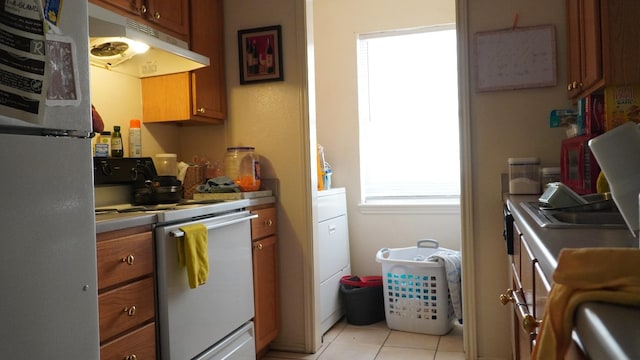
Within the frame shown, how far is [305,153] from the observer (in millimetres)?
2861

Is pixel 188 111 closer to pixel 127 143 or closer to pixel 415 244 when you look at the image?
pixel 127 143

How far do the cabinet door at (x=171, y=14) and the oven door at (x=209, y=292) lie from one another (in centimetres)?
102

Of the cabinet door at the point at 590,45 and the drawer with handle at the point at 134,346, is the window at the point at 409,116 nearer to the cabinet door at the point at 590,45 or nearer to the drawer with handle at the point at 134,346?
the cabinet door at the point at 590,45

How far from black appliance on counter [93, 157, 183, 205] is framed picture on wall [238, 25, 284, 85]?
772 mm

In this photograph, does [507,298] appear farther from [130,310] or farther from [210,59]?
[210,59]

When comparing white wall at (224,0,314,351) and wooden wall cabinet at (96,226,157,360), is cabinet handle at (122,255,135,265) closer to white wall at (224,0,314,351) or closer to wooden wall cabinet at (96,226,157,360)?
wooden wall cabinet at (96,226,157,360)

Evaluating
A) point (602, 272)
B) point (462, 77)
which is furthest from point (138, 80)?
point (602, 272)

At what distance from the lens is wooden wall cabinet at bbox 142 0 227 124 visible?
2.72 m

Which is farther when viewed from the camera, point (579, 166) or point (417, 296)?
point (417, 296)

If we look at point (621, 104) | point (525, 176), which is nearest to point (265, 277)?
point (525, 176)

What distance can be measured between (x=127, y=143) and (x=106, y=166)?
0.29m

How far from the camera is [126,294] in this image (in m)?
1.67

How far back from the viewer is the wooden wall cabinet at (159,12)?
7.25 ft

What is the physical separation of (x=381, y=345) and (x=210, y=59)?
195 cm
